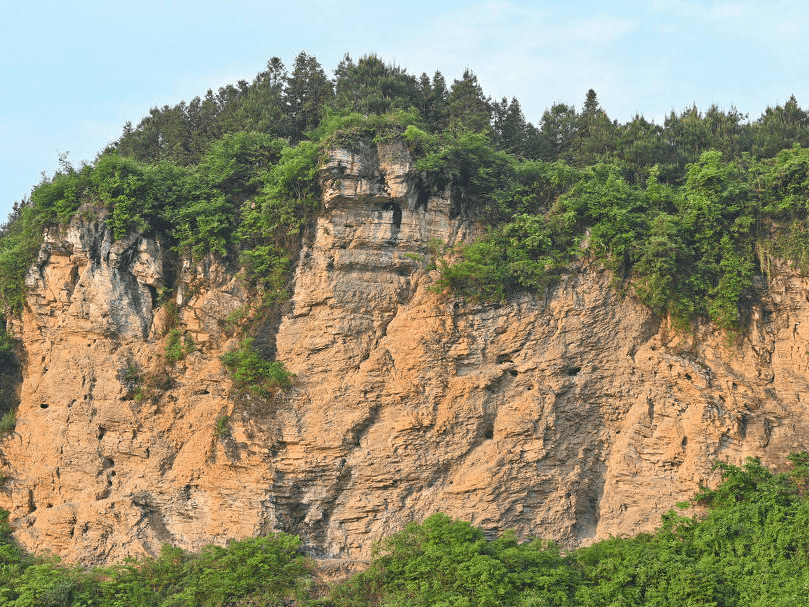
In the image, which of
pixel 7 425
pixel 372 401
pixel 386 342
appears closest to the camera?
pixel 372 401

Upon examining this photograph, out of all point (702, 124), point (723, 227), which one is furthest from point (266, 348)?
point (702, 124)

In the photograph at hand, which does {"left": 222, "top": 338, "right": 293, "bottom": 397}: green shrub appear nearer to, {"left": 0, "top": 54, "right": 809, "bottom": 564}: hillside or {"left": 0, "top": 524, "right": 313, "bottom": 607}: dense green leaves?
{"left": 0, "top": 54, "right": 809, "bottom": 564}: hillside

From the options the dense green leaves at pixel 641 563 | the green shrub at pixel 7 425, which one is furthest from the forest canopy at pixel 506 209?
the dense green leaves at pixel 641 563

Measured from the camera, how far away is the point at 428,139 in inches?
712

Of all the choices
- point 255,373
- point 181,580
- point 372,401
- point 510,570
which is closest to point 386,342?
point 372,401

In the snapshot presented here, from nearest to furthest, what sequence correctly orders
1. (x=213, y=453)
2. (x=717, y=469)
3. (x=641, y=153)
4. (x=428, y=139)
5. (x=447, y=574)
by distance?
(x=447, y=574) → (x=717, y=469) → (x=213, y=453) → (x=428, y=139) → (x=641, y=153)

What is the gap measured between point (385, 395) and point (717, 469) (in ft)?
20.7

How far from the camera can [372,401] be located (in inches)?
669

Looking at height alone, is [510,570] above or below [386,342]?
below

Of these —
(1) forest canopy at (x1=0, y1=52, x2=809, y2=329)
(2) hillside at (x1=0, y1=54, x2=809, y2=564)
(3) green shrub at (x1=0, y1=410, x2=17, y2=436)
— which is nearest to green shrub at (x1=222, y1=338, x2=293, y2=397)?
(2) hillside at (x1=0, y1=54, x2=809, y2=564)

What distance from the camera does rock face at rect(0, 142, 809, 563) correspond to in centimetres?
1641

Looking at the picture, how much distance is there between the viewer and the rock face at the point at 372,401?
53.8ft

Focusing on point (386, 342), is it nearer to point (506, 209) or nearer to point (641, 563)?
point (506, 209)

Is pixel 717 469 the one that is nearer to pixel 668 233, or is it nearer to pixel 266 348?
pixel 668 233
